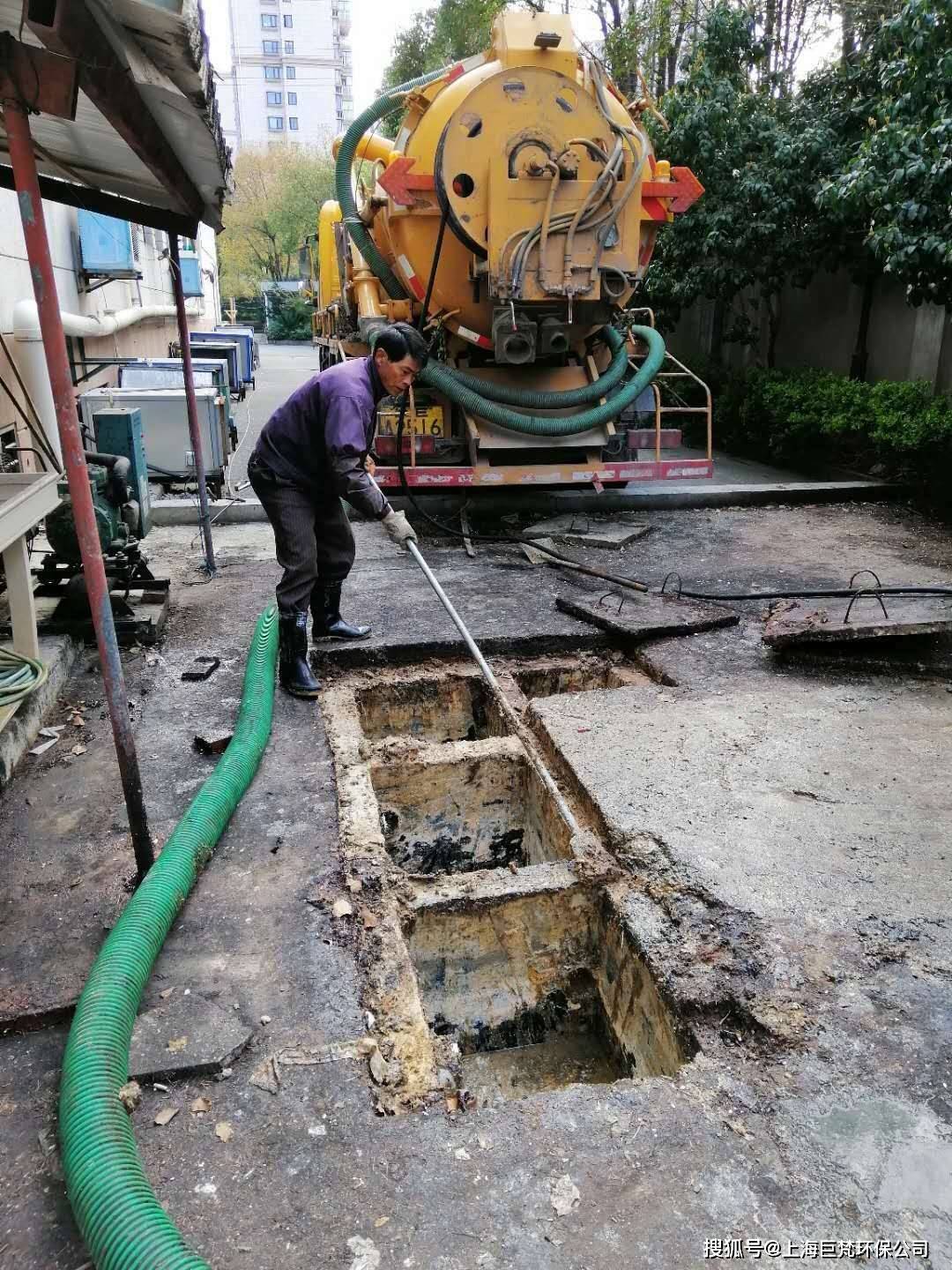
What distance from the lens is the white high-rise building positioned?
73.6m

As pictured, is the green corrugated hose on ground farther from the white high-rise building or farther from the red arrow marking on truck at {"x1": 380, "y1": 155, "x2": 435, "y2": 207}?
the white high-rise building

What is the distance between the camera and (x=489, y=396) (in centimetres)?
649

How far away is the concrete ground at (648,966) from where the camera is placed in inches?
67.7

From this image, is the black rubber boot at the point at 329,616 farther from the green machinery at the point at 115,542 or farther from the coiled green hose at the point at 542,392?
the coiled green hose at the point at 542,392

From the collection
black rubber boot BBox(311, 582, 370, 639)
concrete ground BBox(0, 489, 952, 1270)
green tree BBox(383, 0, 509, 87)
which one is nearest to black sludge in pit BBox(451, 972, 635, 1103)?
concrete ground BBox(0, 489, 952, 1270)

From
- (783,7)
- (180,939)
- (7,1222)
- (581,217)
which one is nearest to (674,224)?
(783,7)

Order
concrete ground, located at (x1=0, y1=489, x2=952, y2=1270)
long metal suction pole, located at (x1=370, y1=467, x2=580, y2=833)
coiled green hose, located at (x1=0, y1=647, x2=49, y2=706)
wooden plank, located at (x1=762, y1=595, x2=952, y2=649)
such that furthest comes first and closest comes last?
wooden plank, located at (x1=762, y1=595, x2=952, y2=649) < coiled green hose, located at (x1=0, y1=647, x2=49, y2=706) < long metal suction pole, located at (x1=370, y1=467, x2=580, y2=833) < concrete ground, located at (x1=0, y1=489, x2=952, y2=1270)

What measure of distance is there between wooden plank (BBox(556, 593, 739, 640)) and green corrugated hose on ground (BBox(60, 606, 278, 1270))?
230 cm

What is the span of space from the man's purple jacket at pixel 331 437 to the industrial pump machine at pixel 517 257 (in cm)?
233

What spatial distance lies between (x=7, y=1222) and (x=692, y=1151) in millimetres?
1388

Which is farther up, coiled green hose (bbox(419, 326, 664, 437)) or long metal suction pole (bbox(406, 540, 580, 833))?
coiled green hose (bbox(419, 326, 664, 437))

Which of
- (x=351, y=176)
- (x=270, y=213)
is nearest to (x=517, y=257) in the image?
(x=351, y=176)

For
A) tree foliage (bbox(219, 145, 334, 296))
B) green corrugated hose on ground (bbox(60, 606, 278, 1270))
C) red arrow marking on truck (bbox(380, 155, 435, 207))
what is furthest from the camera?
tree foliage (bbox(219, 145, 334, 296))

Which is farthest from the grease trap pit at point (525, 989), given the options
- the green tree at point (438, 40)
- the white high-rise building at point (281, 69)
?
the white high-rise building at point (281, 69)
